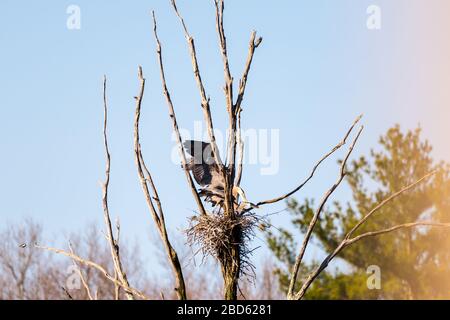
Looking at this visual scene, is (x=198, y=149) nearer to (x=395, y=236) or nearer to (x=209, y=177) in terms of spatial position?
(x=209, y=177)

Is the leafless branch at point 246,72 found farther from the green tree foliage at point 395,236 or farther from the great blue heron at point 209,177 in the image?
the green tree foliage at point 395,236

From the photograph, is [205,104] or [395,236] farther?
[395,236]

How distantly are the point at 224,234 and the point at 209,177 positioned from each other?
0.30 metres

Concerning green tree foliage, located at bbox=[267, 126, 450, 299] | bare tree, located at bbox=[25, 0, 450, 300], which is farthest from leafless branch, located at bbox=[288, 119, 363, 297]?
green tree foliage, located at bbox=[267, 126, 450, 299]

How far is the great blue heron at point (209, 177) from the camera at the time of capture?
3873 mm

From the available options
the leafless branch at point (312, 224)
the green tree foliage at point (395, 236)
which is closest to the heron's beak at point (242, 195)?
the leafless branch at point (312, 224)

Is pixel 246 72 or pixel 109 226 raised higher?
pixel 246 72

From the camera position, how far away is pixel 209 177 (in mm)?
3889

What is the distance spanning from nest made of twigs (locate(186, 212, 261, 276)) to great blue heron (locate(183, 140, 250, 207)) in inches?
4.0

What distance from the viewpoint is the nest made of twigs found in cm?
378

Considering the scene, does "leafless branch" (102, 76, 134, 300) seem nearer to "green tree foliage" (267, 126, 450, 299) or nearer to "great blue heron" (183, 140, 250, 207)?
"great blue heron" (183, 140, 250, 207)

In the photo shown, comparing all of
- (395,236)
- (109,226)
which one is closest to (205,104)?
(109,226)
